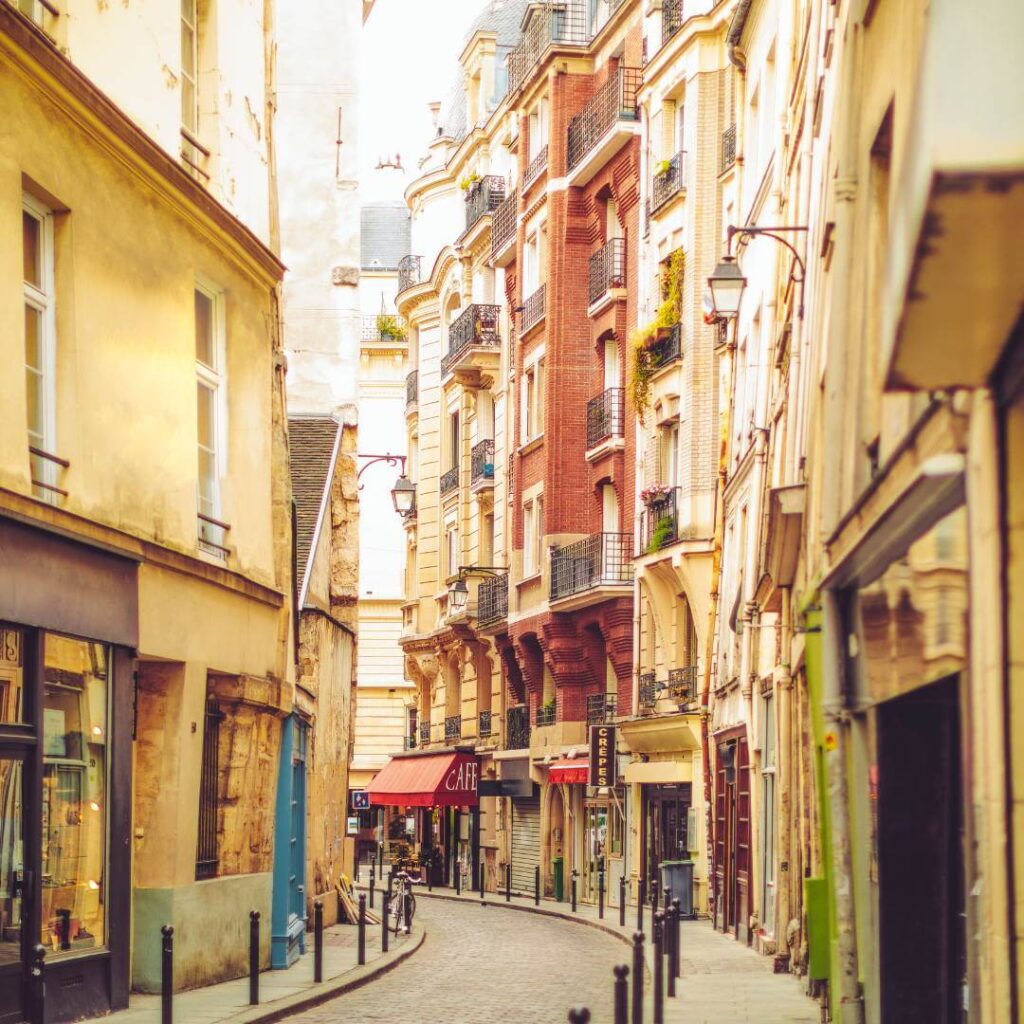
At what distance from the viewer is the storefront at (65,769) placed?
48.1 feet

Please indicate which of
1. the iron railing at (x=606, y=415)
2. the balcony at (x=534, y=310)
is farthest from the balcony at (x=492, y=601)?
the iron railing at (x=606, y=415)

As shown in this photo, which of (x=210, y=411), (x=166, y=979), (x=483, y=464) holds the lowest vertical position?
(x=166, y=979)

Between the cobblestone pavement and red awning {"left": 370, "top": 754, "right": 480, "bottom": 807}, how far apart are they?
16.4 metres

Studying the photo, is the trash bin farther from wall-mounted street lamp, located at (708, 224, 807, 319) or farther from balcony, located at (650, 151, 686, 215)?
wall-mounted street lamp, located at (708, 224, 807, 319)

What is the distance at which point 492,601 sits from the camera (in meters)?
50.6

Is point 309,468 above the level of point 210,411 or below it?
above

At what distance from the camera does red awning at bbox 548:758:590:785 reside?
41.4 metres

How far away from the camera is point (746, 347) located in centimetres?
3017

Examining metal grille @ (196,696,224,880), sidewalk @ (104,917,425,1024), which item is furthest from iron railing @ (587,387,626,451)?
metal grille @ (196,696,224,880)

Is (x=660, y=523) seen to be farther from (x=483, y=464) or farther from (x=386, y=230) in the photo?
(x=386, y=230)

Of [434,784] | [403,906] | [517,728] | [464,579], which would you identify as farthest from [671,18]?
[434,784]

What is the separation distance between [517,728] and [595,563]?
8886 mm

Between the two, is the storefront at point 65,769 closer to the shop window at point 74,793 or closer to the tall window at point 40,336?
the shop window at point 74,793

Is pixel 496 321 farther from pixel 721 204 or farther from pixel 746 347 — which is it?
pixel 746 347
